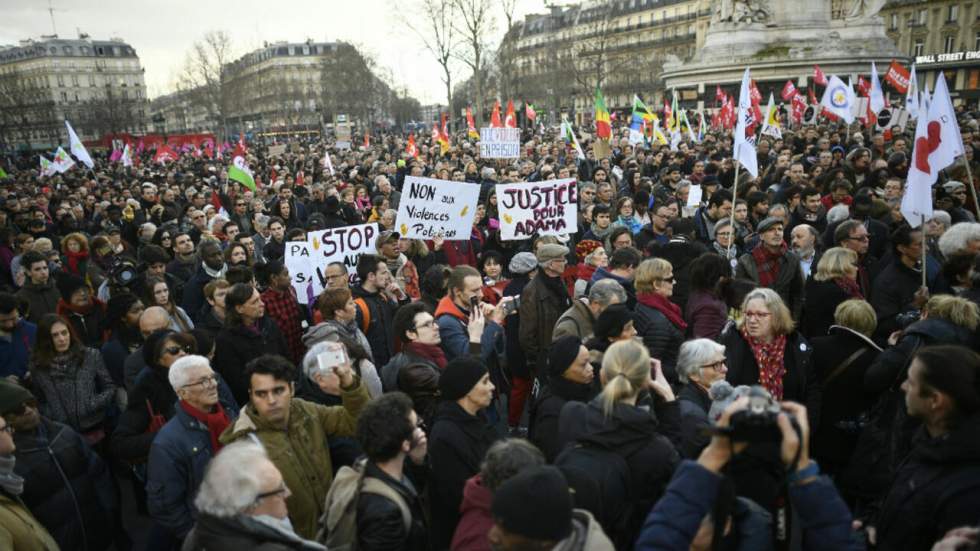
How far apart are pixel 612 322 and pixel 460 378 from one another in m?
1.17

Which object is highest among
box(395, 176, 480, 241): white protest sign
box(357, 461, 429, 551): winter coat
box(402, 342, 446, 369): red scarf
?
box(395, 176, 480, 241): white protest sign

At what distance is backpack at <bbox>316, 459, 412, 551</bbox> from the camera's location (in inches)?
97.9

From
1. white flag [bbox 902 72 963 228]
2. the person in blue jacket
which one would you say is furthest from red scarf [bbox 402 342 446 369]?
white flag [bbox 902 72 963 228]

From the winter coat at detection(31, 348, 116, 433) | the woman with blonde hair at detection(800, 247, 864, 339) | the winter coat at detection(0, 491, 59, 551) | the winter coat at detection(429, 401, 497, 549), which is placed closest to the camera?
the winter coat at detection(0, 491, 59, 551)

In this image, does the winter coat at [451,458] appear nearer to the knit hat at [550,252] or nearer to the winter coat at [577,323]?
the winter coat at [577,323]

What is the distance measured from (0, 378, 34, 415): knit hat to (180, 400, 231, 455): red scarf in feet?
2.79

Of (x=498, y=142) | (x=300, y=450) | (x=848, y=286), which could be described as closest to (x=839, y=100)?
(x=498, y=142)

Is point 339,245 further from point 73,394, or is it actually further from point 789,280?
point 789,280

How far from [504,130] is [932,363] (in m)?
13.4

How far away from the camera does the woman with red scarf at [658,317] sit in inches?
175

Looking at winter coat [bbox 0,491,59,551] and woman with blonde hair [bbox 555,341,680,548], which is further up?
woman with blonde hair [bbox 555,341,680,548]

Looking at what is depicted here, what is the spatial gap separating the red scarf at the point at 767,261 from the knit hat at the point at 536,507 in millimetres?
4515

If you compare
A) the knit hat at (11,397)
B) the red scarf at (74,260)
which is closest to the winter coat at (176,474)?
the knit hat at (11,397)

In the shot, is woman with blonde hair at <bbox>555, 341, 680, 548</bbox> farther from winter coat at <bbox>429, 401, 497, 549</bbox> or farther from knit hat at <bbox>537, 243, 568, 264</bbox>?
knit hat at <bbox>537, 243, 568, 264</bbox>
